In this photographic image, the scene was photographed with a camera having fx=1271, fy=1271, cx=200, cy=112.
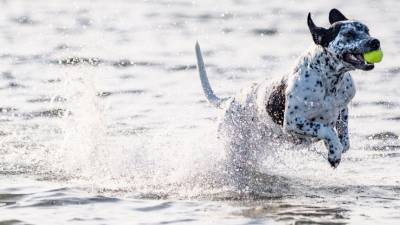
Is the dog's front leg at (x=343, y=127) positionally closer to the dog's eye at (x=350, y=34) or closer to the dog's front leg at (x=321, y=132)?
the dog's front leg at (x=321, y=132)

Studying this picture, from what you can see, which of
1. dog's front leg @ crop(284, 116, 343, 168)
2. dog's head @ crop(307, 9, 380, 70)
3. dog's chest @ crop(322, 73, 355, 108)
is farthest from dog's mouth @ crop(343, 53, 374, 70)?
dog's front leg @ crop(284, 116, 343, 168)

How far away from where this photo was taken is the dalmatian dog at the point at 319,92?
34.8 ft

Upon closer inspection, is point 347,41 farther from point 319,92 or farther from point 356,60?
point 319,92

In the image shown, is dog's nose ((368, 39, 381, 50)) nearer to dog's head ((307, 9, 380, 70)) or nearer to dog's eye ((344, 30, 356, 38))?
dog's head ((307, 9, 380, 70))

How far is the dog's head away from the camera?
414 inches

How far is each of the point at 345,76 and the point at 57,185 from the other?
8.96 feet

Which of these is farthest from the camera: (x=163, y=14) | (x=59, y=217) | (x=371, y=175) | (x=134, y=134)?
(x=163, y=14)

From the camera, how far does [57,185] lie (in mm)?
11336

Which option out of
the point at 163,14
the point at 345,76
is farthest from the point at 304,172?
the point at 163,14

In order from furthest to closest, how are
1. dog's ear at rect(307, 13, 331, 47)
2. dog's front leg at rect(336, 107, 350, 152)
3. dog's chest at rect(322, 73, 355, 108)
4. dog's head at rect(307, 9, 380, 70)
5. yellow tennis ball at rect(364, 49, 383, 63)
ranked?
dog's front leg at rect(336, 107, 350, 152) → dog's chest at rect(322, 73, 355, 108) → dog's ear at rect(307, 13, 331, 47) → dog's head at rect(307, 9, 380, 70) → yellow tennis ball at rect(364, 49, 383, 63)

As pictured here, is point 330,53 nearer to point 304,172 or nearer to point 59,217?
point 304,172

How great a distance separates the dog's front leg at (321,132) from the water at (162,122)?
381 mm

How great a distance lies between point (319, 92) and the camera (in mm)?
10758

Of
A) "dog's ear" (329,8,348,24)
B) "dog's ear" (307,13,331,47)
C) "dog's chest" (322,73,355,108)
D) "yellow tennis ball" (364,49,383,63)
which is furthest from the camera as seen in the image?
"dog's ear" (329,8,348,24)
